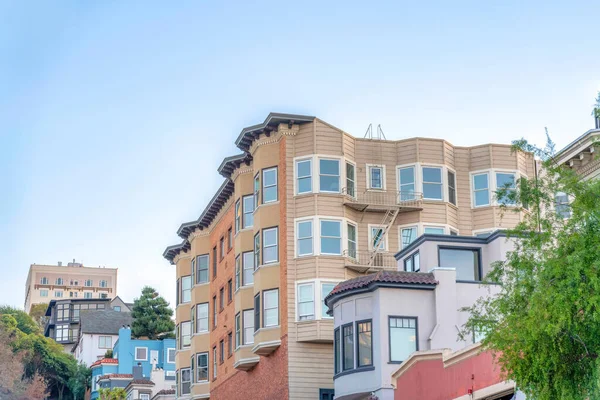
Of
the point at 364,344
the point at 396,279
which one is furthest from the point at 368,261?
the point at 364,344

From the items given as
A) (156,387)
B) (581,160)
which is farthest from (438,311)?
(156,387)

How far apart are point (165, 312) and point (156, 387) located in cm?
2100

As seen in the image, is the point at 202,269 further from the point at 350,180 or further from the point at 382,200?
the point at 382,200

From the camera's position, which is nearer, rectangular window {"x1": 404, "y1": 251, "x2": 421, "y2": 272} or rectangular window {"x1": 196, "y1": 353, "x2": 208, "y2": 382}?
rectangular window {"x1": 404, "y1": 251, "x2": 421, "y2": 272}

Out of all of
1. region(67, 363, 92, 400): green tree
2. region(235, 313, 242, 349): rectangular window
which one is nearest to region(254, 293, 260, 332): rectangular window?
region(235, 313, 242, 349): rectangular window

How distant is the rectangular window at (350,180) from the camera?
51.6 m

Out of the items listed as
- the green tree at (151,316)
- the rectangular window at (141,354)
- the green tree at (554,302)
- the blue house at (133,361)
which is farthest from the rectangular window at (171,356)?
the green tree at (554,302)

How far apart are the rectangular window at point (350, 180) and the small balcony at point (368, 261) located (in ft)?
9.84

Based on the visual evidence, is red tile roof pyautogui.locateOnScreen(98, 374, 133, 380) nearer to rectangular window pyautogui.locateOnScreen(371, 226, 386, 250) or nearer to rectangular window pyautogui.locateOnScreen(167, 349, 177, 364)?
rectangular window pyautogui.locateOnScreen(167, 349, 177, 364)

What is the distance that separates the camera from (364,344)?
40094 millimetres

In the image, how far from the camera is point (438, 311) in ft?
132

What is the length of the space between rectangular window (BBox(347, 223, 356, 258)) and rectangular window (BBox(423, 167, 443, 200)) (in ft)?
13.7

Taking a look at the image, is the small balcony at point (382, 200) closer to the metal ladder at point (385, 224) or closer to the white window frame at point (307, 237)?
the metal ladder at point (385, 224)

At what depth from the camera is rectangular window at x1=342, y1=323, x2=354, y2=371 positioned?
4066cm
